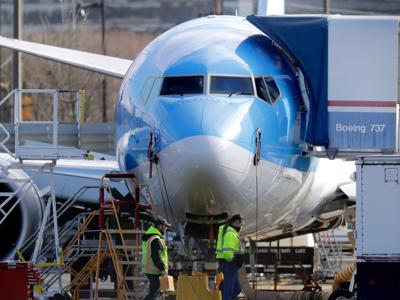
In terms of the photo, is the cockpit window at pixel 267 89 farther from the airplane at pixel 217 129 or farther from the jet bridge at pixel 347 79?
the jet bridge at pixel 347 79

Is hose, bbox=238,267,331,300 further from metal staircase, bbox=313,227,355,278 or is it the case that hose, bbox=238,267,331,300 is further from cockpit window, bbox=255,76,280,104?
cockpit window, bbox=255,76,280,104

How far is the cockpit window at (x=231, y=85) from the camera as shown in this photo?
18.8 metres

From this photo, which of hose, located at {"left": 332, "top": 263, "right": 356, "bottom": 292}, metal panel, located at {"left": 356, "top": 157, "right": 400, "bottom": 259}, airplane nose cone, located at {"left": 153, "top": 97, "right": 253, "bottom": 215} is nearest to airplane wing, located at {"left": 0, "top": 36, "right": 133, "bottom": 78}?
hose, located at {"left": 332, "top": 263, "right": 356, "bottom": 292}

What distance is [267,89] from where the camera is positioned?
19.2 metres

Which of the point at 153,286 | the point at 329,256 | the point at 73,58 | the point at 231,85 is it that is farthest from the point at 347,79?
the point at 329,256

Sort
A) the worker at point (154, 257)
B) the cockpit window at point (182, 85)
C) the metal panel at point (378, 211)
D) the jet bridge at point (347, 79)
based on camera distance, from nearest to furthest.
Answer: the metal panel at point (378, 211)
the cockpit window at point (182, 85)
the worker at point (154, 257)
the jet bridge at point (347, 79)

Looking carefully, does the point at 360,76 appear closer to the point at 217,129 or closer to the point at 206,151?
the point at 217,129

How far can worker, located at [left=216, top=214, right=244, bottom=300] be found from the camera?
18.9 m

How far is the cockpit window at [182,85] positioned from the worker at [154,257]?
2001 millimetres

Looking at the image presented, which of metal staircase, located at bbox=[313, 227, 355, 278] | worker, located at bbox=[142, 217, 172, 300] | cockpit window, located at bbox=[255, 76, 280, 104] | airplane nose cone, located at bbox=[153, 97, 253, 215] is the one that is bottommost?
metal staircase, located at bbox=[313, 227, 355, 278]

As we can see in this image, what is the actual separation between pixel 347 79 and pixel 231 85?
183cm

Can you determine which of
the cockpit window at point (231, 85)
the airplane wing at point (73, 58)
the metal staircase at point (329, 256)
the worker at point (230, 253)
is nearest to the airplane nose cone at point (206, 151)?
the cockpit window at point (231, 85)

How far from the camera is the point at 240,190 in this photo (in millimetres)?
18562

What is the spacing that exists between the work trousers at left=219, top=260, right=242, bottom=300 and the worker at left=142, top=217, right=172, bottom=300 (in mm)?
796
